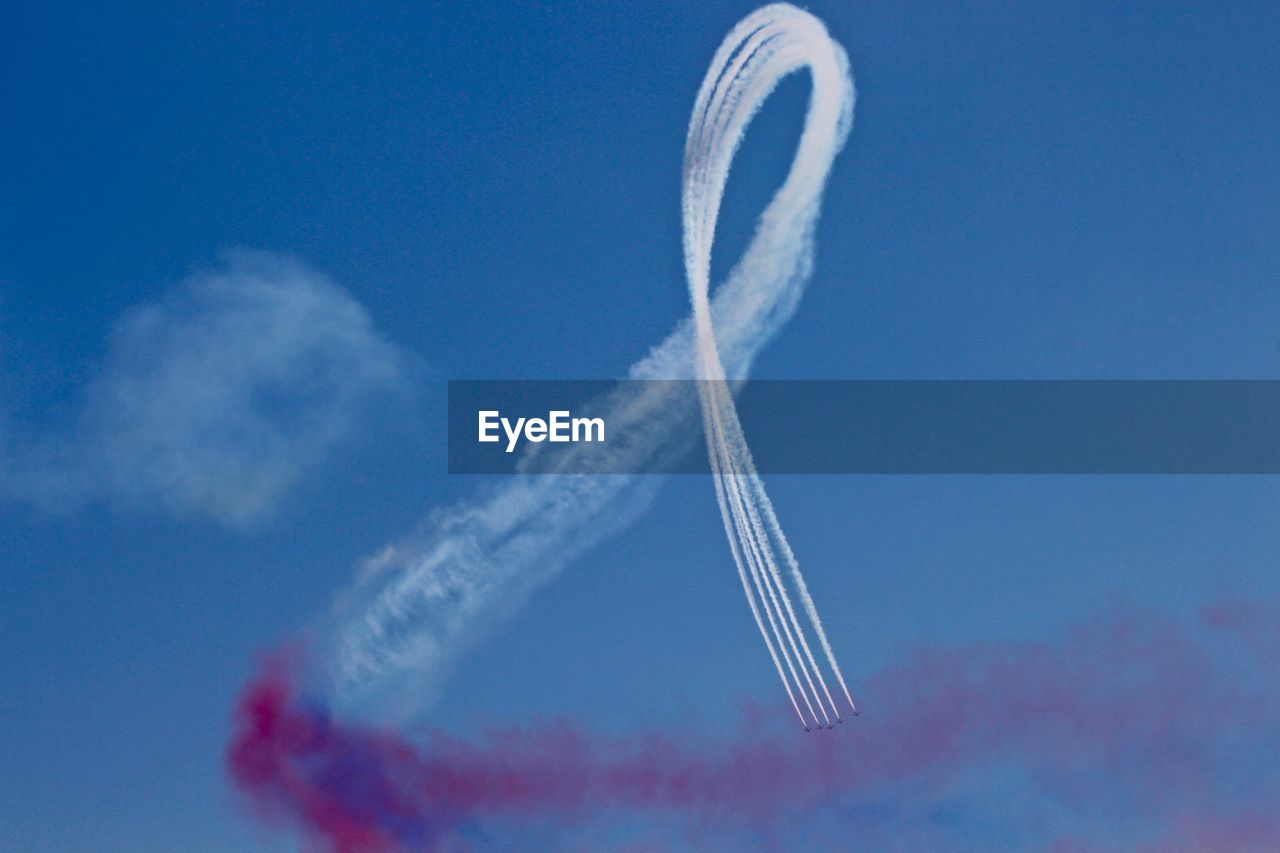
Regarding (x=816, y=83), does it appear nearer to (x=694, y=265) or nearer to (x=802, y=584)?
(x=694, y=265)

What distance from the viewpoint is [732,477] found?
11244 cm

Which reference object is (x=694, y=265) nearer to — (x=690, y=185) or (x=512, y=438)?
(x=690, y=185)

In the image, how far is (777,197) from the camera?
112188 millimetres

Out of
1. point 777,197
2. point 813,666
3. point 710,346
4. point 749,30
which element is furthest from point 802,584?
point 749,30

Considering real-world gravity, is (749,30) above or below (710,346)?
above

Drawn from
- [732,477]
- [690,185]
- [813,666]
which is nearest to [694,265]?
[690,185]

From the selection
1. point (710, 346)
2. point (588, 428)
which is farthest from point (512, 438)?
point (710, 346)

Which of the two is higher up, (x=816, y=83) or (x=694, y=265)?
(x=816, y=83)

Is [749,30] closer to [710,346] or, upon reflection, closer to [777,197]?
[777,197]

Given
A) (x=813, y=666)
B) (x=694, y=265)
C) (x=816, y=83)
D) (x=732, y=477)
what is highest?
(x=816, y=83)

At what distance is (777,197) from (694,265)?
564 centimetres

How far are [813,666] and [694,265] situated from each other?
22461 mm

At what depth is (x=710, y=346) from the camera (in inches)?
4424

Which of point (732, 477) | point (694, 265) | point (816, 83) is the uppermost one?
point (816, 83)
